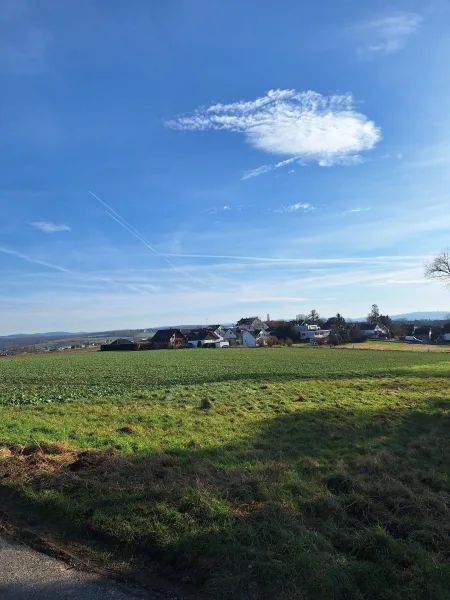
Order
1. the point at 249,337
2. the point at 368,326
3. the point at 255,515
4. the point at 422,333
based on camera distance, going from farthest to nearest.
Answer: the point at 368,326
the point at 422,333
the point at 249,337
the point at 255,515

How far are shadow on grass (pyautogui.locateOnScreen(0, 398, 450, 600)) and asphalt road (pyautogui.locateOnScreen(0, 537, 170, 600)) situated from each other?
45cm

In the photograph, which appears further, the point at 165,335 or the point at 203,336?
the point at 203,336

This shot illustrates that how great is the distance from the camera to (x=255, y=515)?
16.3 ft

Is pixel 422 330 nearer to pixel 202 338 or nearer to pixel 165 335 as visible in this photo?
pixel 202 338

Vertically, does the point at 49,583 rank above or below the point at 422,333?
below

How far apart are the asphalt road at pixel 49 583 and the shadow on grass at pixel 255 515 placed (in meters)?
0.45

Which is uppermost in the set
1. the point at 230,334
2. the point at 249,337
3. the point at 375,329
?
the point at 375,329

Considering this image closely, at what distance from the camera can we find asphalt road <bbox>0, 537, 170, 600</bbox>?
3.64m

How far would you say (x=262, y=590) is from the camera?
3672mm

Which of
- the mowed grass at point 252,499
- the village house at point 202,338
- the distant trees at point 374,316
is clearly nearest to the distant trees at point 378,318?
the distant trees at point 374,316

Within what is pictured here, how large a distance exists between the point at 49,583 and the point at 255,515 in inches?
93.5

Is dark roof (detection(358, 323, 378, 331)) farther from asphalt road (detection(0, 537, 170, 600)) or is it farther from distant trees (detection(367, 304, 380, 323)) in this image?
asphalt road (detection(0, 537, 170, 600))

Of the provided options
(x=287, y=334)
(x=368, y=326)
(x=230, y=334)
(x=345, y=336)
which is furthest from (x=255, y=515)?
(x=368, y=326)

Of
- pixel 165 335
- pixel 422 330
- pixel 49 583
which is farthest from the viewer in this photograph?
pixel 422 330
